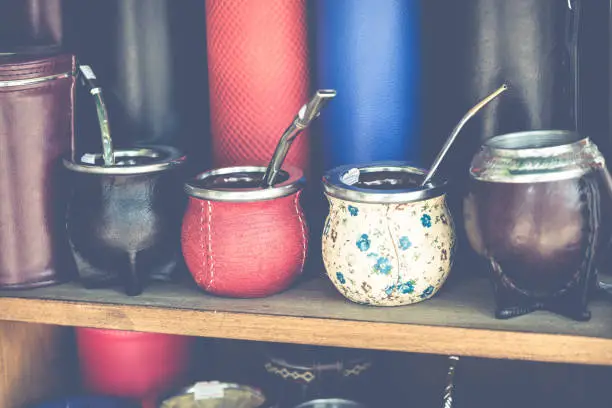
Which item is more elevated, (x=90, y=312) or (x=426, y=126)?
(x=426, y=126)

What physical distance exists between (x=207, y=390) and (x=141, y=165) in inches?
11.9

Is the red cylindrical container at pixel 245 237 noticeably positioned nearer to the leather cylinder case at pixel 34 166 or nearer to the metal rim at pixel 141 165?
the metal rim at pixel 141 165

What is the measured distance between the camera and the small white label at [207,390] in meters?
1.05

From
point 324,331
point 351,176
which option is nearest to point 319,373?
point 324,331

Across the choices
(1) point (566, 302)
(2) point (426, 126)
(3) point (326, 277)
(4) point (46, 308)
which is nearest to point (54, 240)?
(4) point (46, 308)

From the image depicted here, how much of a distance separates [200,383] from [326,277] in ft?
0.72

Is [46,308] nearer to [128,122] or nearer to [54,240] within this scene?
[54,240]

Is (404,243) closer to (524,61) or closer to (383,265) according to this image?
(383,265)

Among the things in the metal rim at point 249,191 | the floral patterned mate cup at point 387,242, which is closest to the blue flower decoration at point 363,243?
the floral patterned mate cup at point 387,242

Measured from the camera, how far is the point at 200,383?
107 cm

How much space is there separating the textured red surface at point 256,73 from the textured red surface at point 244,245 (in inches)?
4.4

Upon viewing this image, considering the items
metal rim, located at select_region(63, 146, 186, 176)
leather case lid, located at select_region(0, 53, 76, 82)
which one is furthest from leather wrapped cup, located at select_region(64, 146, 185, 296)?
leather case lid, located at select_region(0, 53, 76, 82)

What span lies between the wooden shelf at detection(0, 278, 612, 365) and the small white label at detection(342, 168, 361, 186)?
0.13 meters

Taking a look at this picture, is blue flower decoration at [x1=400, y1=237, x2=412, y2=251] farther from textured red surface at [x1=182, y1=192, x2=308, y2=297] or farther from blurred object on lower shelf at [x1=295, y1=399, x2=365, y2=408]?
blurred object on lower shelf at [x1=295, y1=399, x2=365, y2=408]
